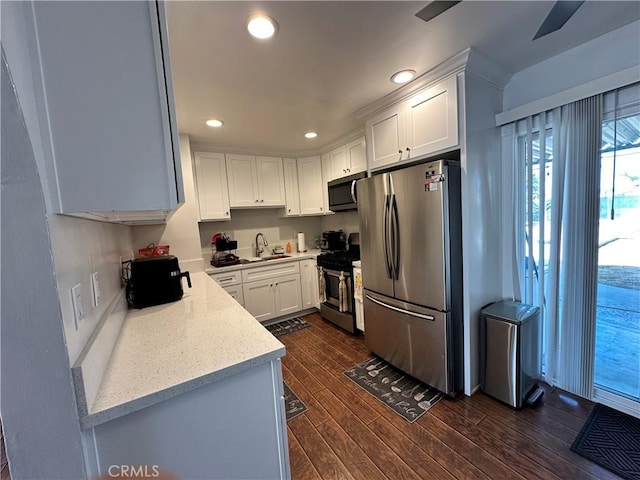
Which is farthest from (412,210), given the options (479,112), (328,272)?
(328,272)

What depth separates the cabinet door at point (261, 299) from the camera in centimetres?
324

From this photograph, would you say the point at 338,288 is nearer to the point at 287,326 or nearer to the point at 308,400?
the point at 287,326

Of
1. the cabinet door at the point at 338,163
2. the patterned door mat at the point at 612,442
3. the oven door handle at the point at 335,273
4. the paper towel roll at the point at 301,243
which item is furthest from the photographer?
the paper towel roll at the point at 301,243

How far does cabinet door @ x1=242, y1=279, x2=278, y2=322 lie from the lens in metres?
3.24

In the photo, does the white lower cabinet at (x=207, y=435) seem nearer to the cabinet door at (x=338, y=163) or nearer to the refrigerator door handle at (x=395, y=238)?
the refrigerator door handle at (x=395, y=238)

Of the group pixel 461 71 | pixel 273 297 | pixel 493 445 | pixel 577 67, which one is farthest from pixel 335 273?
pixel 577 67

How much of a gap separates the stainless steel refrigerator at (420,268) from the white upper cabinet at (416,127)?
263mm

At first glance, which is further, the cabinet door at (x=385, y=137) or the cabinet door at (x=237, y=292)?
the cabinet door at (x=237, y=292)

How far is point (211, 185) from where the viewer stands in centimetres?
324

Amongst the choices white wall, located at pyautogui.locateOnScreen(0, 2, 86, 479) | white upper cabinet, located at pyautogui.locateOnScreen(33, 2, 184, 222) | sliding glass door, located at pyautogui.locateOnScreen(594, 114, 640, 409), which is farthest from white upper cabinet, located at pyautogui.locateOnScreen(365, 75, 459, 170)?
white wall, located at pyautogui.locateOnScreen(0, 2, 86, 479)

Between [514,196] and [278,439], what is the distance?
7.57ft

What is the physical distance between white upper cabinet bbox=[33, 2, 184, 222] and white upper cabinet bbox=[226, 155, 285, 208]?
2627 mm

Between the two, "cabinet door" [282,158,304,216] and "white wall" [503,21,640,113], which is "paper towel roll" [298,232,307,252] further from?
"white wall" [503,21,640,113]

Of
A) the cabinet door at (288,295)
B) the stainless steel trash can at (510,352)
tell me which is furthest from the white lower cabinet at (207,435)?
the cabinet door at (288,295)
